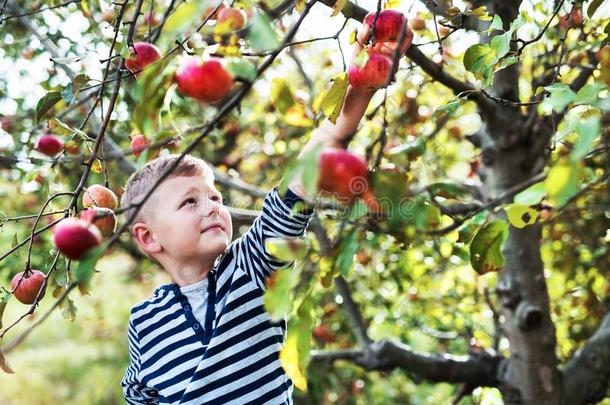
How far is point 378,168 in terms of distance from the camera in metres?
0.72

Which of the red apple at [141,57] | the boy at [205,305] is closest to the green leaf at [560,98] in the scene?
the boy at [205,305]

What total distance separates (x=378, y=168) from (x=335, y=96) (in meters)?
0.14

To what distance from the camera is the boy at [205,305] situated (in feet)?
3.46

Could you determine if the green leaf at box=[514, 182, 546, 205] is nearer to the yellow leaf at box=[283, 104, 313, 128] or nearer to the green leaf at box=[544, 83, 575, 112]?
the green leaf at box=[544, 83, 575, 112]

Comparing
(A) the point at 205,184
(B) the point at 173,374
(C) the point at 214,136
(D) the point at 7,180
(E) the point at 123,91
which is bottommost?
(B) the point at 173,374

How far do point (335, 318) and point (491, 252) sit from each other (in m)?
1.96

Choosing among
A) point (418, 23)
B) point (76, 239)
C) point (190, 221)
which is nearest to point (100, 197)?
point (190, 221)

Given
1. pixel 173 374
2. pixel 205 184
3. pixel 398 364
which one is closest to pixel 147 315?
pixel 173 374

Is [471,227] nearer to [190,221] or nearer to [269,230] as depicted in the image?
[269,230]

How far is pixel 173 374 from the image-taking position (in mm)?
1101

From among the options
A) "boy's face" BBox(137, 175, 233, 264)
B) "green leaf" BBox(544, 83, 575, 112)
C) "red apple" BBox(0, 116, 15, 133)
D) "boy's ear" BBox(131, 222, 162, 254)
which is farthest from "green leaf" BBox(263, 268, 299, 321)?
"red apple" BBox(0, 116, 15, 133)

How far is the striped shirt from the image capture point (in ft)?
3.45

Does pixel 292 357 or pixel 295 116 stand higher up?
pixel 295 116

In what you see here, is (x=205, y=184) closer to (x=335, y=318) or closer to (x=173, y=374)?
(x=173, y=374)
